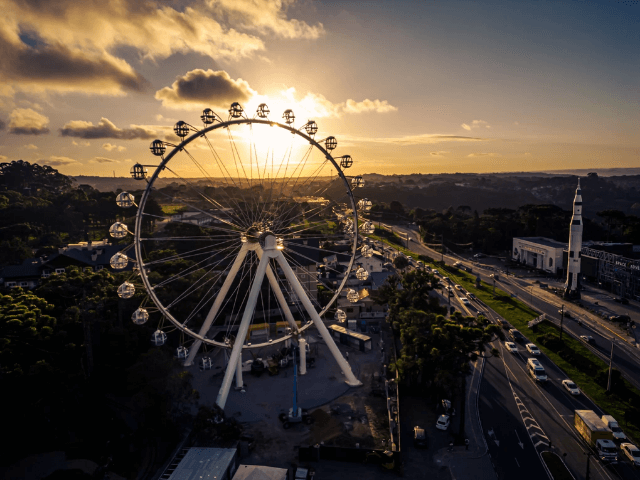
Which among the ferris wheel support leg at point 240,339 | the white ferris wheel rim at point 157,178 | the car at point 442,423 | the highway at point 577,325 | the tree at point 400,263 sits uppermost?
the white ferris wheel rim at point 157,178

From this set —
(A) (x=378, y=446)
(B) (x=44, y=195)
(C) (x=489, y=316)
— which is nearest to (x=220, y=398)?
(A) (x=378, y=446)

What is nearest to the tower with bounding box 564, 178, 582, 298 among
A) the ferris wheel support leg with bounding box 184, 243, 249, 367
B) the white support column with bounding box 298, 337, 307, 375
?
the white support column with bounding box 298, 337, 307, 375

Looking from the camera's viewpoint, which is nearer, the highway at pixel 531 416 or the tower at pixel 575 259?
the highway at pixel 531 416

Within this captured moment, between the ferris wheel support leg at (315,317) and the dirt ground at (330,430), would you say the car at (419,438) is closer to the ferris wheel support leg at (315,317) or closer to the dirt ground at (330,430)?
the dirt ground at (330,430)

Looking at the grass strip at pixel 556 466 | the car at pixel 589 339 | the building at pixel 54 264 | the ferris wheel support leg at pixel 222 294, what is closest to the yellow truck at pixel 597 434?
the grass strip at pixel 556 466

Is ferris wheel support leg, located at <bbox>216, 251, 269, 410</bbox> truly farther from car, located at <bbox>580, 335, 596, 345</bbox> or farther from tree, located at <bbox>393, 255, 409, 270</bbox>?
tree, located at <bbox>393, 255, 409, 270</bbox>

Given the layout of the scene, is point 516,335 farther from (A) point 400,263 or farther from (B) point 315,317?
(A) point 400,263
